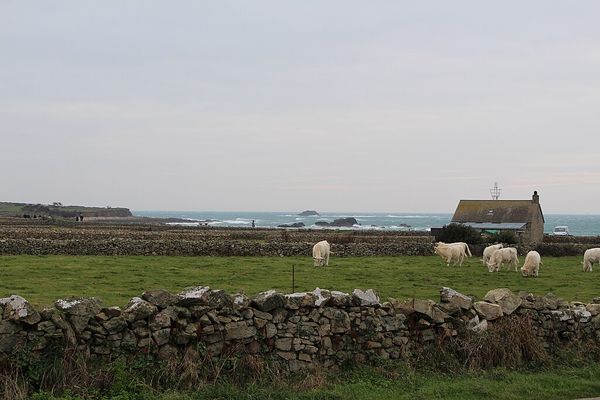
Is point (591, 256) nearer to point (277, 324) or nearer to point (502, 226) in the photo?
point (502, 226)

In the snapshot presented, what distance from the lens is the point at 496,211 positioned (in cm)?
5569

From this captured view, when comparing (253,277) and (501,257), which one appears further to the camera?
(501,257)

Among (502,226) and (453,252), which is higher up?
(502,226)

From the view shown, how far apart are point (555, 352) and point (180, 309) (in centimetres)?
715

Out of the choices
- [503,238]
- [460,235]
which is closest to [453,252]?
[460,235]

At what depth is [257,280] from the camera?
21266mm

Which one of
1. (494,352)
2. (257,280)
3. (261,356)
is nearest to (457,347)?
(494,352)

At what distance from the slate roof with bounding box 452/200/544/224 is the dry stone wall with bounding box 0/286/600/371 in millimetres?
43919

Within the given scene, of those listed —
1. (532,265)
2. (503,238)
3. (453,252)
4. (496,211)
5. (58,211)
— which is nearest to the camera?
(532,265)

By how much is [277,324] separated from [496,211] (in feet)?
162

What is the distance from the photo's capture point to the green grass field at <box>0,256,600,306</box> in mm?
18156

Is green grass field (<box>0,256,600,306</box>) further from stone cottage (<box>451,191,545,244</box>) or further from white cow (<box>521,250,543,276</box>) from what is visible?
stone cottage (<box>451,191,545,244</box>)

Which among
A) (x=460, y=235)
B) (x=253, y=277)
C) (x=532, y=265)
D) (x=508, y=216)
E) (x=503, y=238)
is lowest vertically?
(x=253, y=277)

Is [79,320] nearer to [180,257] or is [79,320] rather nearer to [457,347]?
[457,347]
